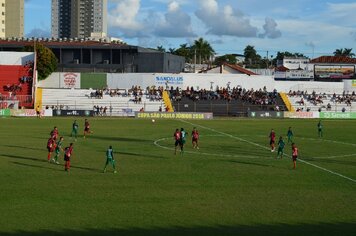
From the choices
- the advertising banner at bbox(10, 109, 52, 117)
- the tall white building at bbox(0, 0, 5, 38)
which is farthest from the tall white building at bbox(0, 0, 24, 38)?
the advertising banner at bbox(10, 109, 52, 117)

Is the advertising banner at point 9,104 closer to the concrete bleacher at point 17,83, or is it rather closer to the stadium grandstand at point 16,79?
the stadium grandstand at point 16,79

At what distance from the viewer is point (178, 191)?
923 inches

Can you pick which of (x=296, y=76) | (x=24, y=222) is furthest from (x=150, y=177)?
(x=296, y=76)

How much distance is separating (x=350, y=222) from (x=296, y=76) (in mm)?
109210

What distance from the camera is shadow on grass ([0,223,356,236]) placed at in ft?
55.4

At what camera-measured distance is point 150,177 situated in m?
26.7

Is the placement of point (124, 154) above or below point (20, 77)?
below

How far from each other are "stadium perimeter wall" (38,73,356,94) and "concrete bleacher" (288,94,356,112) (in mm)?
4977

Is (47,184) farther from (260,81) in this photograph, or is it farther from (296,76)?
(296,76)

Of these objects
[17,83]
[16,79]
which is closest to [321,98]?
[17,83]

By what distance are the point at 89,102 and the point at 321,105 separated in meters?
35.9

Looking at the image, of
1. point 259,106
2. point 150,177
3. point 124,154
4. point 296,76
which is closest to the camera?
point 150,177

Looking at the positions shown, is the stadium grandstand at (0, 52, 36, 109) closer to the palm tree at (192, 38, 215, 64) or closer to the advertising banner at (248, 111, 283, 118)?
the advertising banner at (248, 111, 283, 118)

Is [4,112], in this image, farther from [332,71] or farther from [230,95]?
[332,71]
